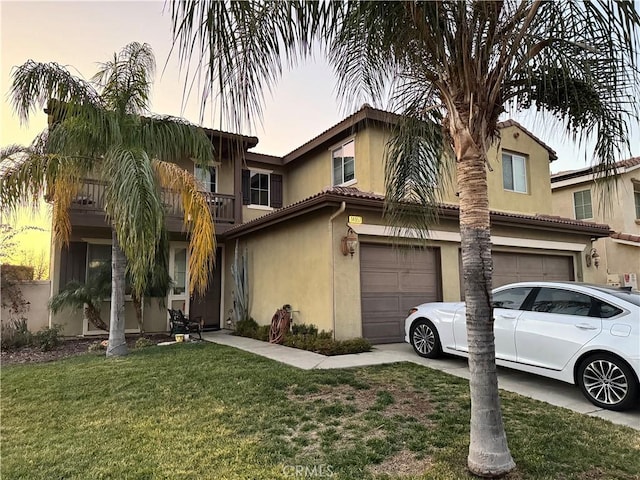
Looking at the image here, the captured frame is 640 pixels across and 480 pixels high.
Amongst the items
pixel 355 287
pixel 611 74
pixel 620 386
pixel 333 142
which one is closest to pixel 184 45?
pixel 611 74

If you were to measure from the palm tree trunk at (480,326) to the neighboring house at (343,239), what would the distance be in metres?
2.52

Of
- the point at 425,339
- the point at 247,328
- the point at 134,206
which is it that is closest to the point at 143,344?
the point at 247,328

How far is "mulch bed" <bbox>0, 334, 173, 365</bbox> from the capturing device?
9.12 m

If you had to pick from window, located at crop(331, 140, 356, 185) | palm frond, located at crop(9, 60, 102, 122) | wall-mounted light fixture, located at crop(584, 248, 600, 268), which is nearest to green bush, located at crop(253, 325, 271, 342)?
window, located at crop(331, 140, 356, 185)

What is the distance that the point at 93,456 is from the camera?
404 cm

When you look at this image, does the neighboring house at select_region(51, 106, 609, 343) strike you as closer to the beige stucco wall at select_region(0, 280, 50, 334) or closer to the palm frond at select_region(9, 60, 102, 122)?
the beige stucco wall at select_region(0, 280, 50, 334)

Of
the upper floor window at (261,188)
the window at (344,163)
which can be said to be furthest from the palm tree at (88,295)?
the window at (344,163)

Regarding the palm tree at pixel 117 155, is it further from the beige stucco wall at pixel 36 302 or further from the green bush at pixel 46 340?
the beige stucco wall at pixel 36 302

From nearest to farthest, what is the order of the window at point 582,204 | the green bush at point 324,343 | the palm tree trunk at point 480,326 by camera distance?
1. the palm tree trunk at point 480,326
2. the green bush at point 324,343
3. the window at point 582,204

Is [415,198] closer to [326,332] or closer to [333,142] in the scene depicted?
[326,332]

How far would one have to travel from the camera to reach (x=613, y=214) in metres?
17.7

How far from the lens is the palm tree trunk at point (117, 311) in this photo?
907 centimetres

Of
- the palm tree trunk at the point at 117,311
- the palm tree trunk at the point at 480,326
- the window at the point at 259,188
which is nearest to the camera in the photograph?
the palm tree trunk at the point at 480,326

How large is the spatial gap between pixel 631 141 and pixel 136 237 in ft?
23.8
